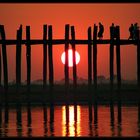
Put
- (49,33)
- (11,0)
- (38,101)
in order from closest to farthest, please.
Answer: (11,0)
(49,33)
(38,101)

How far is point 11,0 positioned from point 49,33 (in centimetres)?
1774

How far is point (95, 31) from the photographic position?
20.2 metres

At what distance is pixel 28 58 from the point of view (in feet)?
65.3

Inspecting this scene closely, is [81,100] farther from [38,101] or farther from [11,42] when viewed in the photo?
[11,42]

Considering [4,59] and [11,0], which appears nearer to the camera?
[11,0]

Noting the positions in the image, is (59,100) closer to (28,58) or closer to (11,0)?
(28,58)

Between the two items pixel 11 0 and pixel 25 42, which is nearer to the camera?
pixel 11 0

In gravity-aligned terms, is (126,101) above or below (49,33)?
below

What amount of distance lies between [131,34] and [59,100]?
509cm

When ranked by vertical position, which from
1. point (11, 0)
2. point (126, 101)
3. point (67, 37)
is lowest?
point (126, 101)

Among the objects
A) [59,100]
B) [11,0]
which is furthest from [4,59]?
[11,0]

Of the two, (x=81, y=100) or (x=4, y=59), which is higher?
(x=4, y=59)

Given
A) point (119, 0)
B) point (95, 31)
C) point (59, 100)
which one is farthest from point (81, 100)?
point (119, 0)

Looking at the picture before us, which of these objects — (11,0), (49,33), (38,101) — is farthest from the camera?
(38,101)
